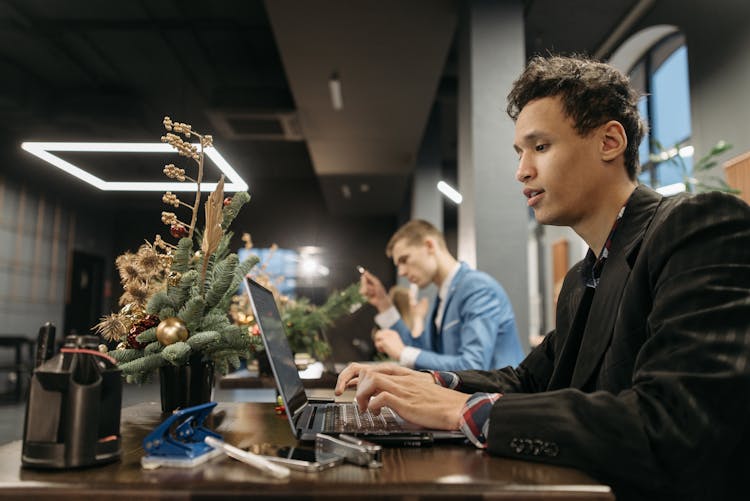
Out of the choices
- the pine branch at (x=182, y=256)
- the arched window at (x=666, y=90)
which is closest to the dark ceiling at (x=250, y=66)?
the arched window at (x=666, y=90)

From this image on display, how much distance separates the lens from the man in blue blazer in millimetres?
2613

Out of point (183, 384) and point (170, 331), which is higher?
point (170, 331)

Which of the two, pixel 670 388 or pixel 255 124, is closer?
pixel 670 388

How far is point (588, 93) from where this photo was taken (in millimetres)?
1271

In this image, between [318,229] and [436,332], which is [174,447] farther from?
[318,229]

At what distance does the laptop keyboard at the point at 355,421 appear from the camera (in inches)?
41.1

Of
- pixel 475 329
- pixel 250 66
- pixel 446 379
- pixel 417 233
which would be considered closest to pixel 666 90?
pixel 417 233

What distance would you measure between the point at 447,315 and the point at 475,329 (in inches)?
13.3

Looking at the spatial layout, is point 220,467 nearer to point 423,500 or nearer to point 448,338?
point 423,500

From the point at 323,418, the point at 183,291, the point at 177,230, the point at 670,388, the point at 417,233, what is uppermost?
the point at 417,233

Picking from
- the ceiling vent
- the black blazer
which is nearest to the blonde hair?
the black blazer

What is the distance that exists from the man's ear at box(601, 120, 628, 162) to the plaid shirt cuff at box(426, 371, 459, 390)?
58 centimetres

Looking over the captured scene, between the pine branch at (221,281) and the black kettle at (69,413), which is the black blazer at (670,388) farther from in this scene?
the pine branch at (221,281)

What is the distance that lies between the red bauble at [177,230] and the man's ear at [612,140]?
979 millimetres
